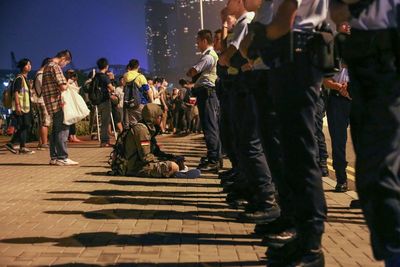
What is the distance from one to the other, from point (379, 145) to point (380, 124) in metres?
0.10

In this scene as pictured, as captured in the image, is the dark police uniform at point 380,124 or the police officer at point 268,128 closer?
the dark police uniform at point 380,124

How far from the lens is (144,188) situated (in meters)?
6.73

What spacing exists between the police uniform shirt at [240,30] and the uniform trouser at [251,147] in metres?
0.38

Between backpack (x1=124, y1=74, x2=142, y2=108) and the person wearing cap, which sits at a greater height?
backpack (x1=124, y1=74, x2=142, y2=108)

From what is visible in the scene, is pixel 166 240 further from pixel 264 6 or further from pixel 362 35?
pixel 362 35

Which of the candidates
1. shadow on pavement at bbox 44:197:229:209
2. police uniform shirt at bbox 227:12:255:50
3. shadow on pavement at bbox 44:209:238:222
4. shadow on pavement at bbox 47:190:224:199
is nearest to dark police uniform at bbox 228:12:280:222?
police uniform shirt at bbox 227:12:255:50

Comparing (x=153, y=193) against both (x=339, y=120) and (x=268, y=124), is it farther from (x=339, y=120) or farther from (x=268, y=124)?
(x=268, y=124)

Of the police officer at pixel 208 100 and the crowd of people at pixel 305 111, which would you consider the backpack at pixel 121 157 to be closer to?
the police officer at pixel 208 100

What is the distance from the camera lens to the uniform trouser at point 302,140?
2.96 metres

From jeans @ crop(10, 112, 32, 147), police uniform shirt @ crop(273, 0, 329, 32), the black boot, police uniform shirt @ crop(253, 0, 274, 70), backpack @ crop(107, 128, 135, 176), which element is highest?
police uniform shirt @ crop(253, 0, 274, 70)

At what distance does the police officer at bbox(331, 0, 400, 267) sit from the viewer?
229 centimetres

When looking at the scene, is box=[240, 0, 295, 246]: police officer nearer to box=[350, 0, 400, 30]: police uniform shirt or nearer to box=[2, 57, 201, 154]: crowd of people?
box=[350, 0, 400, 30]: police uniform shirt

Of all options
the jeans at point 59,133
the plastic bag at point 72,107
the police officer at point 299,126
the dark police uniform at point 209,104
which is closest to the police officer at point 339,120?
the dark police uniform at point 209,104

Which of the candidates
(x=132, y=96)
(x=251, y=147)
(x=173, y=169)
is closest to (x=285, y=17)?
(x=251, y=147)
